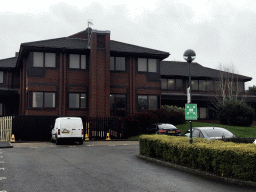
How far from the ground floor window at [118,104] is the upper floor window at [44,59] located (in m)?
6.46

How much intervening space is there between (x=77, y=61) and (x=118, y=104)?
18.8 ft

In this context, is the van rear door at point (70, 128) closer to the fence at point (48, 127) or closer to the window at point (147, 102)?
the fence at point (48, 127)

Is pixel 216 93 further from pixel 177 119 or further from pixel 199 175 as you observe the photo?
pixel 199 175

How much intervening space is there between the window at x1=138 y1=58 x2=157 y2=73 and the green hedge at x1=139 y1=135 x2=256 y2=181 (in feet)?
68.7

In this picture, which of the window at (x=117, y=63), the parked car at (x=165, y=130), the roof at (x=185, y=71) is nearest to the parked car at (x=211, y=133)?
the parked car at (x=165, y=130)

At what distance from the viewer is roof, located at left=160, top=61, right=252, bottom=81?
145ft

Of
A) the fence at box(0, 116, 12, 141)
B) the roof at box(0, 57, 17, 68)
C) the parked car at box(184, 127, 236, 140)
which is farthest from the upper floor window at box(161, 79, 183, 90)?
the parked car at box(184, 127, 236, 140)

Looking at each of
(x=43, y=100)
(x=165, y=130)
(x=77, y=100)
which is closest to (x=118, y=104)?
(x=77, y=100)

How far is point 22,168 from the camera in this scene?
10.5 metres

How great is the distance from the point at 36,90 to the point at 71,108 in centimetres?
363

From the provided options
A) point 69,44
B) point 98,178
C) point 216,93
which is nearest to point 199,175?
point 98,178

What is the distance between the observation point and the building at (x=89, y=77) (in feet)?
99.6

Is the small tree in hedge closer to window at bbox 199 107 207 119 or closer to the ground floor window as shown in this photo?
the ground floor window

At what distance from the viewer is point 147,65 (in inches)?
1319
